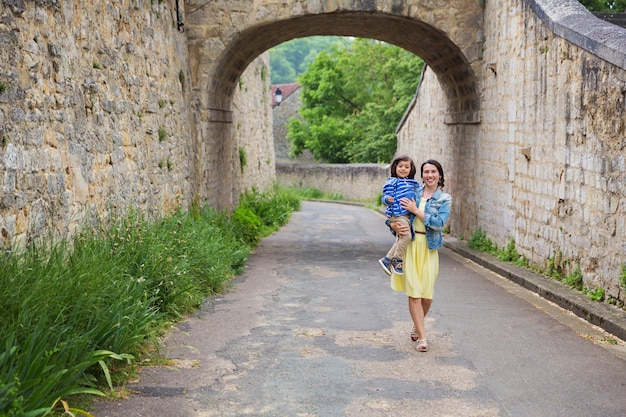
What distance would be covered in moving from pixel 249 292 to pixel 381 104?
33.7m

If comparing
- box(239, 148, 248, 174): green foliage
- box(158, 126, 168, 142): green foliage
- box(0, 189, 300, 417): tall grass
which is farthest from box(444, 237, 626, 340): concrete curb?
Answer: box(239, 148, 248, 174): green foliage

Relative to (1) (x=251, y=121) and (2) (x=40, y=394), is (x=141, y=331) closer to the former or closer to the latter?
(2) (x=40, y=394)

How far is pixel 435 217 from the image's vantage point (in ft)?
19.3

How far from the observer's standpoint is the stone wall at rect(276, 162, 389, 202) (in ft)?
112

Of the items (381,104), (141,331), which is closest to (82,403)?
(141,331)

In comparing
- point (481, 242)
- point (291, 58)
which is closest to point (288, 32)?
point (481, 242)

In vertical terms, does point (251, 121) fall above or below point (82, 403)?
above

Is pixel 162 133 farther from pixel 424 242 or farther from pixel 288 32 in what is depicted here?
pixel 424 242

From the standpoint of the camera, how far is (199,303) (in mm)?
7438

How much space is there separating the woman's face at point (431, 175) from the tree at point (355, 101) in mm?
33181

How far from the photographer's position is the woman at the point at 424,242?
5.93 meters

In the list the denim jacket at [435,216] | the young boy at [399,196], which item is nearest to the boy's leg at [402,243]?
the young boy at [399,196]

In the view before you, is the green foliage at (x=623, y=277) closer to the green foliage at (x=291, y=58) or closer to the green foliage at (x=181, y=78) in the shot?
the green foliage at (x=181, y=78)

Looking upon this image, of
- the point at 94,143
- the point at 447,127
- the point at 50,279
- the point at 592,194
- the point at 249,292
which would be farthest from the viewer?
the point at 447,127
